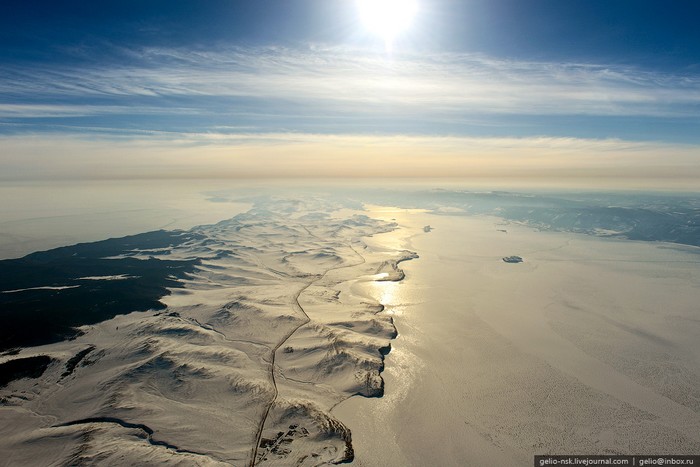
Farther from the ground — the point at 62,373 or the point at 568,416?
the point at 568,416

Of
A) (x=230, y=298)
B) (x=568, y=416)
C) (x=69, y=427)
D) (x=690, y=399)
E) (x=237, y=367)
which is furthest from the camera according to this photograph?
(x=230, y=298)

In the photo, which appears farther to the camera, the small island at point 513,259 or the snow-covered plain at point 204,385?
the small island at point 513,259

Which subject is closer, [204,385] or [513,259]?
[204,385]

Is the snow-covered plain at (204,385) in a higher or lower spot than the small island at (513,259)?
higher

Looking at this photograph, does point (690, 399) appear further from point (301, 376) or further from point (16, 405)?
point (16, 405)

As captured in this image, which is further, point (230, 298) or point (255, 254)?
point (255, 254)

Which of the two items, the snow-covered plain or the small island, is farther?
the small island

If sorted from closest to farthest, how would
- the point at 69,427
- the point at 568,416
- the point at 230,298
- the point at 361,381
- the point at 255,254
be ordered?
the point at 69,427
the point at 568,416
the point at 361,381
the point at 230,298
the point at 255,254

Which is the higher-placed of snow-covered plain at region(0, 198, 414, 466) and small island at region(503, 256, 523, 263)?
snow-covered plain at region(0, 198, 414, 466)

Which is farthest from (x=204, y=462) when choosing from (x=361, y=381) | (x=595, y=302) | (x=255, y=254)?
(x=255, y=254)

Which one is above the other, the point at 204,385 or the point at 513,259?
the point at 204,385
